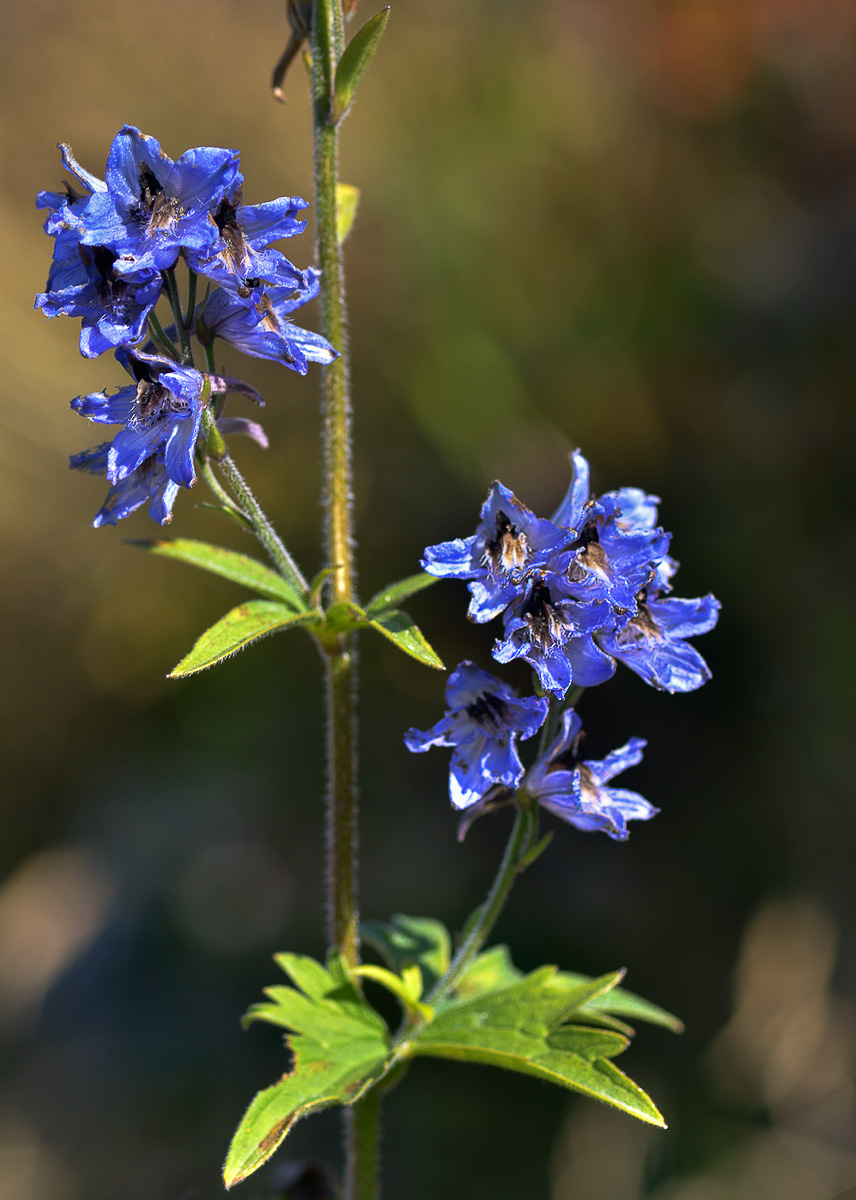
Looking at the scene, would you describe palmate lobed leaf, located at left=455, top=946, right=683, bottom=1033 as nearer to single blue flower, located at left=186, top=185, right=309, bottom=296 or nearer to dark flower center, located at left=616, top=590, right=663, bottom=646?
dark flower center, located at left=616, top=590, right=663, bottom=646

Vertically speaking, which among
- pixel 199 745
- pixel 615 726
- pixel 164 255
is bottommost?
pixel 615 726

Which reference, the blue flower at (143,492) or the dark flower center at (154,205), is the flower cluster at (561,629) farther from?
the dark flower center at (154,205)

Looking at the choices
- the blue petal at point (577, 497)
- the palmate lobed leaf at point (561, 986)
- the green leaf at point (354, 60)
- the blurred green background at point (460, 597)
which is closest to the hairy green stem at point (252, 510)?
the blue petal at point (577, 497)

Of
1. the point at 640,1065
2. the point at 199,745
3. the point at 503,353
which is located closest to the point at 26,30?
the point at 503,353

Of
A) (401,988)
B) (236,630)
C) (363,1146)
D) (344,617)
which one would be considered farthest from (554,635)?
(363,1146)

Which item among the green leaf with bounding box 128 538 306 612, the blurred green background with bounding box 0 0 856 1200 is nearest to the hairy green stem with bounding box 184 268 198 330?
the green leaf with bounding box 128 538 306 612

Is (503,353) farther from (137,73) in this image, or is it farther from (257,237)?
(257,237)

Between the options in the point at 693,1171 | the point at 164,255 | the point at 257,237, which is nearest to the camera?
the point at 164,255
